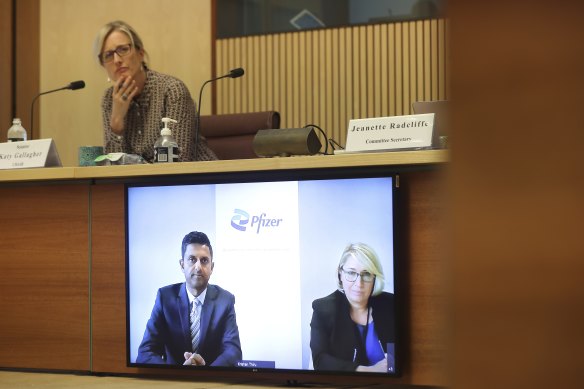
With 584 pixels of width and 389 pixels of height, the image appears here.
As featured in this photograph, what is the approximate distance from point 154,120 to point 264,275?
3.65ft

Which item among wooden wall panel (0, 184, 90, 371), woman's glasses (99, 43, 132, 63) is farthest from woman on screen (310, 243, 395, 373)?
woman's glasses (99, 43, 132, 63)

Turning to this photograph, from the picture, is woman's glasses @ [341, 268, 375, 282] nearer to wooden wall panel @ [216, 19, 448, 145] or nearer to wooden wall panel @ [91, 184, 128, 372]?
wooden wall panel @ [91, 184, 128, 372]

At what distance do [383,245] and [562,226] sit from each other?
2.50 meters

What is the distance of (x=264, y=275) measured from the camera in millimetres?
2771

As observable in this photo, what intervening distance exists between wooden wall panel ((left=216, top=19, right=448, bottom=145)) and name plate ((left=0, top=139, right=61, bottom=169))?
335 cm

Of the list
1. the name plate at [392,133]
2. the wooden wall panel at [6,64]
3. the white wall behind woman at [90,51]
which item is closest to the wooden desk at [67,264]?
the name plate at [392,133]

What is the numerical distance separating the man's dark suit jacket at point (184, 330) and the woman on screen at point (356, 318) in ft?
0.98

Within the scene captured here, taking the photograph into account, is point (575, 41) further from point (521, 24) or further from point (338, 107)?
point (338, 107)

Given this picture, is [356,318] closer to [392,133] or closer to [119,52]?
[392,133]

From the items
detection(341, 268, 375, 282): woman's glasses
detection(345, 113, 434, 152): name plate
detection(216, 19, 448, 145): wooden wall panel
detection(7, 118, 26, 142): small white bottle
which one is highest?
detection(216, 19, 448, 145): wooden wall panel

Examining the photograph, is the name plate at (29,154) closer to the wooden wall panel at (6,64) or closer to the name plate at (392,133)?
the name plate at (392,133)

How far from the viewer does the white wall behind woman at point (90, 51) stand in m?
6.81

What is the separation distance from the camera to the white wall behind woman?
6.81 metres

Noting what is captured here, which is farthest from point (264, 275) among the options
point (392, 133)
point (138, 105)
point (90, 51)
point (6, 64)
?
point (6, 64)
